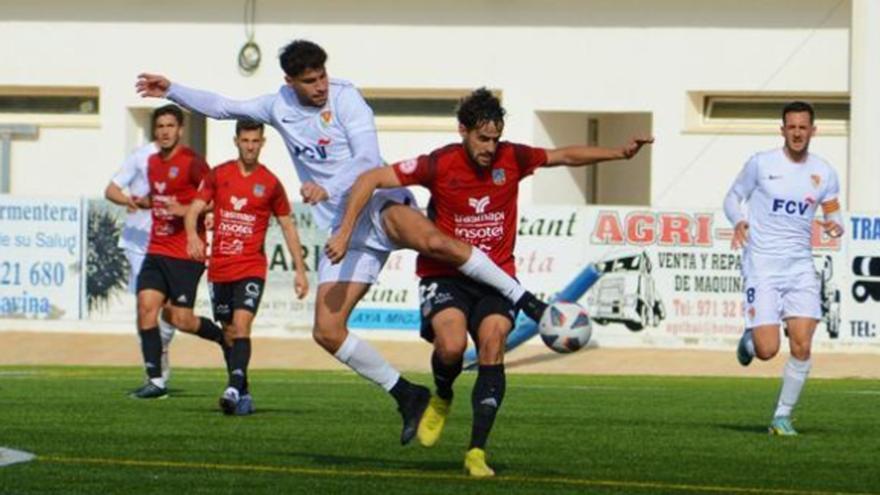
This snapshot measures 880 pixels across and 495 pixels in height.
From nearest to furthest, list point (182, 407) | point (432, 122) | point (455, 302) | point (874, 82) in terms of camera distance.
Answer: point (455, 302), point (182, 407), point (874, 82), point (432, 122)

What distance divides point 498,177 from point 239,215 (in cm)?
550

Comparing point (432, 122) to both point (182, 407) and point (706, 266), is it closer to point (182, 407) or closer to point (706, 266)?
point (706, 266)

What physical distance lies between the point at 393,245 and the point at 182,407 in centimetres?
446

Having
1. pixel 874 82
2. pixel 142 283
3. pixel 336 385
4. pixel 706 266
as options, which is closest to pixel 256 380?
pixel 336 385

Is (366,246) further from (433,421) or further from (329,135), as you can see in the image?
(433,421)

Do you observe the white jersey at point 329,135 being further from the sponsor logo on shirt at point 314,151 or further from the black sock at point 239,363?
the black sock at point 239,363

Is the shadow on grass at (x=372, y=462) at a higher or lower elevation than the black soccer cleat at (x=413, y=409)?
lower

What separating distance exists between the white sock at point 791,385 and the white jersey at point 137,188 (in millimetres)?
6076

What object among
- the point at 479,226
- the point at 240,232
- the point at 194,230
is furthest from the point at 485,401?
the point at 194,230

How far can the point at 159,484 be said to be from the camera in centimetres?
1184

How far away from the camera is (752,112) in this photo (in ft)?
119

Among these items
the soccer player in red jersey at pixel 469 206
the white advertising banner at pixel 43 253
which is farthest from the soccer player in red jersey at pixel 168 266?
the white advertising banner at pixel 43 253

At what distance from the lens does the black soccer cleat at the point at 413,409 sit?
1307 centimetres

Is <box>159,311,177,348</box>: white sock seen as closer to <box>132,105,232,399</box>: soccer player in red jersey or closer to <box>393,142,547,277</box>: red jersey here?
<box>132,105,232,399</box>: soccer player in red jersey
